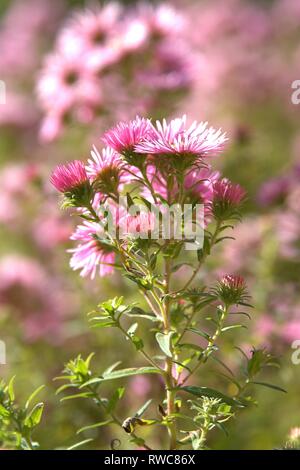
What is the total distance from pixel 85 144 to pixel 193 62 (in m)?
0.61

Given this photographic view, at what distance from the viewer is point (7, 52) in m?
3.50

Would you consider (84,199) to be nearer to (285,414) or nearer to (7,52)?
(285,414)

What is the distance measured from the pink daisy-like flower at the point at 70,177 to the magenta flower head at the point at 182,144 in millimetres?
87

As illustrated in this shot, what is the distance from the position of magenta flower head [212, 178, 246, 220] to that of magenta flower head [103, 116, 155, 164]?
0.12 metres

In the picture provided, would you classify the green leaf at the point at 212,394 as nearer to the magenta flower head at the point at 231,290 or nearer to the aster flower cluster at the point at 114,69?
the magenta flower head at the point at 231,290

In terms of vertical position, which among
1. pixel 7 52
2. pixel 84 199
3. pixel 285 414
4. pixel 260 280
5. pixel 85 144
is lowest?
pixel 285 414

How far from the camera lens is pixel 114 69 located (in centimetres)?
204

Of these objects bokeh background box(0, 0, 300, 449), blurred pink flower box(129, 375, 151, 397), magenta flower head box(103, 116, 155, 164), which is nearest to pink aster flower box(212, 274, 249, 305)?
magenta flower head box(103, 116, 155, 164)

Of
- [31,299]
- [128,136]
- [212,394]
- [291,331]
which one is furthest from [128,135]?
[31,299]

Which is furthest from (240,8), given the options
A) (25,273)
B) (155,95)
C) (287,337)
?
(287,337)

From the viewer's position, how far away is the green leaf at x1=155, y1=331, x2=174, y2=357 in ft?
3.16

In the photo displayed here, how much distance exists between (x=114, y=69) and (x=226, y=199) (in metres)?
1.11

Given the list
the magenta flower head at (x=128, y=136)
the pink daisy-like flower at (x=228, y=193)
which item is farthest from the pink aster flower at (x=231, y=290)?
the magenta flower head at (x=128, y=136)

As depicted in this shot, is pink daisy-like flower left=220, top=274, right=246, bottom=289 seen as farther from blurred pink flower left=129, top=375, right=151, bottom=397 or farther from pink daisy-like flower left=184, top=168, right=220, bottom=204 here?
blurred pink flower left=129, top=375, right=151, bottom=397
